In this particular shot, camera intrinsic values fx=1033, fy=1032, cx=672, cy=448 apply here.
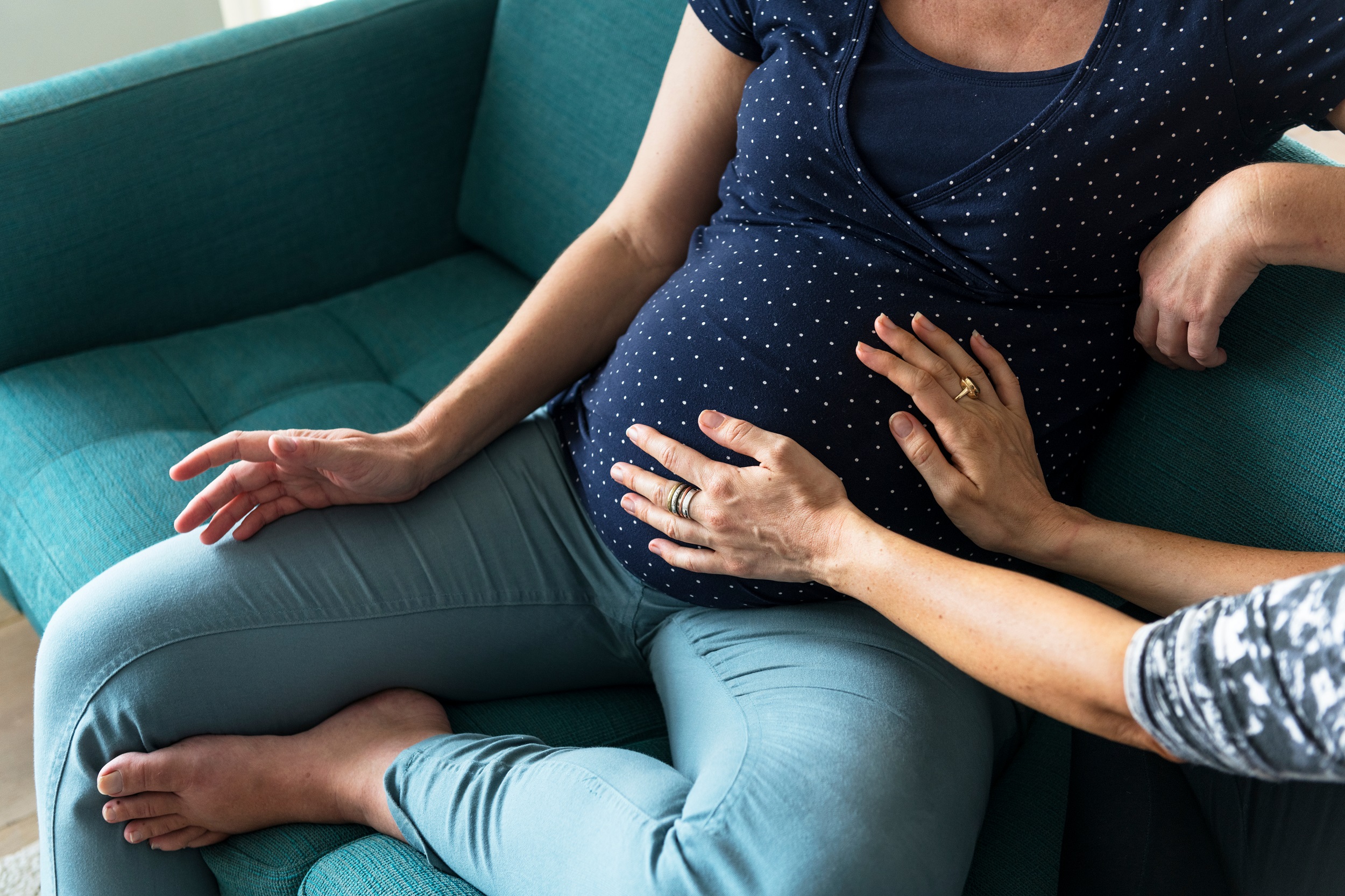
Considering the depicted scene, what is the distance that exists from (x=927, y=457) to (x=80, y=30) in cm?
218

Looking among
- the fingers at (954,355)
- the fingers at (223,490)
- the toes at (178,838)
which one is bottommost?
the toes at (178,838)

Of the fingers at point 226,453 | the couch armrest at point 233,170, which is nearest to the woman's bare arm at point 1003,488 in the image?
the fingers at point 226,453

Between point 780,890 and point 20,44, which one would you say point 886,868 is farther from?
point 20,44

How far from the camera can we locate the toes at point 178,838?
91cm

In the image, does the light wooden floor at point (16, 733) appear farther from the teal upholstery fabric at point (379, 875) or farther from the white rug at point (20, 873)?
the teal upholstery fabric at point (379, 875)

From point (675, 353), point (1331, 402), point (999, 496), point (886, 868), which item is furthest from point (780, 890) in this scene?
point (1331, 402)

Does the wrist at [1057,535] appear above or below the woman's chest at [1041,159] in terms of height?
below

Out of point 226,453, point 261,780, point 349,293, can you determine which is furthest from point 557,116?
point 261,780

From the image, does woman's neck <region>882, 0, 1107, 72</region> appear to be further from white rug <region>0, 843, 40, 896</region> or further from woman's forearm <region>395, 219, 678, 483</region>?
white rug <region>0, 843, 40, 896</region>

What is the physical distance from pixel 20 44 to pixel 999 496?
2.23 meters

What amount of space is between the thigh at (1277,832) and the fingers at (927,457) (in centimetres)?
35

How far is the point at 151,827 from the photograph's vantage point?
35.1 inches

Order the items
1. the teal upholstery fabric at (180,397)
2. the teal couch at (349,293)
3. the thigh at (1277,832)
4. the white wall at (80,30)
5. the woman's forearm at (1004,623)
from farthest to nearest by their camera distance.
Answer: the white wall at (80,30) → the teal upholstery fabric at (180,397) → the teal couch at (349,293) → the thigh at (1277,832) → the woman's forearm at (1004,623)

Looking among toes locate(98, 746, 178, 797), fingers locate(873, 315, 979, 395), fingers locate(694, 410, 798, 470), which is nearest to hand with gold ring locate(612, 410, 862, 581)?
fingers locate(694, 410, 798, 470)
